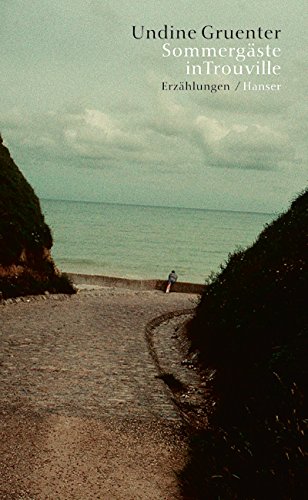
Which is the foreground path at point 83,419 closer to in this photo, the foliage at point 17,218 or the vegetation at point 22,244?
the vegetation at point 22,244

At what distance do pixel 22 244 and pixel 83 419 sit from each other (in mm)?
17077

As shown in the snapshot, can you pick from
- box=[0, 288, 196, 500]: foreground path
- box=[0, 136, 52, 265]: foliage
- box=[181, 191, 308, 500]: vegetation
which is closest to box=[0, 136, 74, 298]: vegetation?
box=[0, 136, 52, 265]: foliage

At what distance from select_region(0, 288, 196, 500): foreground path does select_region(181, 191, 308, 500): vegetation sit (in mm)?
663

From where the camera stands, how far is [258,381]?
803 centimetres

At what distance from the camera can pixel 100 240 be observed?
89688mm

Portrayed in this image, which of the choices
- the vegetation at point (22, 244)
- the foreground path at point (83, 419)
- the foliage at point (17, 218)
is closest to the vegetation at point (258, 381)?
the foreground path at point (83, 419)

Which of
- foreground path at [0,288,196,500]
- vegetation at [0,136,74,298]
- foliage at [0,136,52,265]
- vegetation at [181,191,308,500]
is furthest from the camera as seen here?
foliage at [0,136,52,265]

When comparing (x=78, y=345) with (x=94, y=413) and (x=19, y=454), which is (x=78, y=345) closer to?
(x=94, y=413)

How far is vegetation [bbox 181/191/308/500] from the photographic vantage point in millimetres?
5844

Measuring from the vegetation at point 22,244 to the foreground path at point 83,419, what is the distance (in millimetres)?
6859

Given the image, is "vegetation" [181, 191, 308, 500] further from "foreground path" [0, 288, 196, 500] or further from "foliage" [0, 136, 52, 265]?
"foliage" [0, 136, 52, 265]

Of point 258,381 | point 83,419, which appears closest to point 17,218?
point 83,419

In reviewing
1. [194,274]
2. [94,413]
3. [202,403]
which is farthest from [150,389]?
[194,274]

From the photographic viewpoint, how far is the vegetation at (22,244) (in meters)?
23.5
